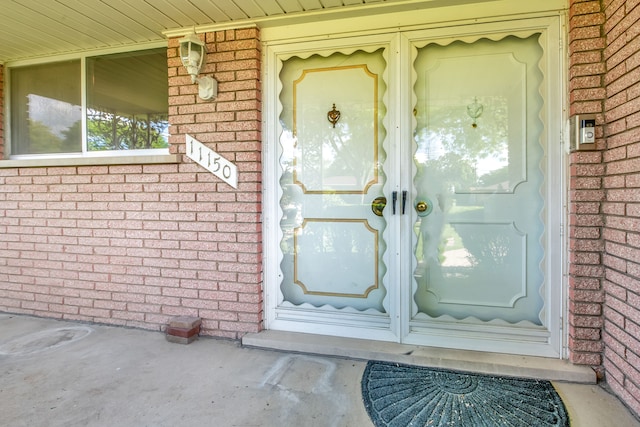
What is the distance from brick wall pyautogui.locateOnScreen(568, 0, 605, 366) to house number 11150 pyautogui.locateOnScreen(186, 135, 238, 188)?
2.18 meters

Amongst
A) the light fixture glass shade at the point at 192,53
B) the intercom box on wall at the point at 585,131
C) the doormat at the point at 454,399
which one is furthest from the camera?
the light fixture glass shade at the point at 192,53

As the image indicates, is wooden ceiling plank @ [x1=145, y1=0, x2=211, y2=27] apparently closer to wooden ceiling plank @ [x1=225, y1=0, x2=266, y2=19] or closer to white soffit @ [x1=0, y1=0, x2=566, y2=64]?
white soffit @ [x1=0, y1=0, x2=566, y2=64]

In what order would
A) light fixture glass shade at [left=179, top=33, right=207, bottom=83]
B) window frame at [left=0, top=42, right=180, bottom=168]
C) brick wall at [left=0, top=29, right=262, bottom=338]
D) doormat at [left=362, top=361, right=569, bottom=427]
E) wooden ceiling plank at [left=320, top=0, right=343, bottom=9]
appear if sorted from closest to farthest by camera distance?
1. doormat at [left=362, top=361, right=569, bottom=427]
2. wooden ceiling plank at [left=320, top=0, right=343, bottom=9]
3. light fixture glass shade at [left=179, top=33, right=207, bottom=83]
4. brick wall at [left=0, top=29, right=262, bottom=338]
5. window frame at [left=0, top=42, right=180, bottom=168]

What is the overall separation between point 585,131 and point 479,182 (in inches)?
24.0

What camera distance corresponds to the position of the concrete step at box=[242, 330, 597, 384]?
2.04 metres

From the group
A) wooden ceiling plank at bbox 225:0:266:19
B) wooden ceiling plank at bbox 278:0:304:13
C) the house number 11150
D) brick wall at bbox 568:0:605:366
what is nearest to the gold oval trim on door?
the house number 11150

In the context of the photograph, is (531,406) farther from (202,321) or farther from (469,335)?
(202,321)

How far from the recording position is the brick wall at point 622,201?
1.72 meters

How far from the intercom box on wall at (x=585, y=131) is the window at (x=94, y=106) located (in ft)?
9.32

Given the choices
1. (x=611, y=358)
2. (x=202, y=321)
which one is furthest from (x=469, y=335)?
(x=202, y=321)

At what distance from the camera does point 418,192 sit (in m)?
2.36

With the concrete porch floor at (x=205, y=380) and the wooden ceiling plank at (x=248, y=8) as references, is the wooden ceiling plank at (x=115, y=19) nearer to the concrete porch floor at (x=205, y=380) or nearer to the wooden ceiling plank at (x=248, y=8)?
the wooden ceiling plank at (x=248, y=8)

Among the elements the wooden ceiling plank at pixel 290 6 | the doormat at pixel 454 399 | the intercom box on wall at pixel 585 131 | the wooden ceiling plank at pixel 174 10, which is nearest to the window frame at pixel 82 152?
the wooden ceiling plank at pixel 174 10

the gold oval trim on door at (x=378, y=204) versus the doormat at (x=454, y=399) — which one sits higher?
the gold oval trim on door at (x=378, y=204)
